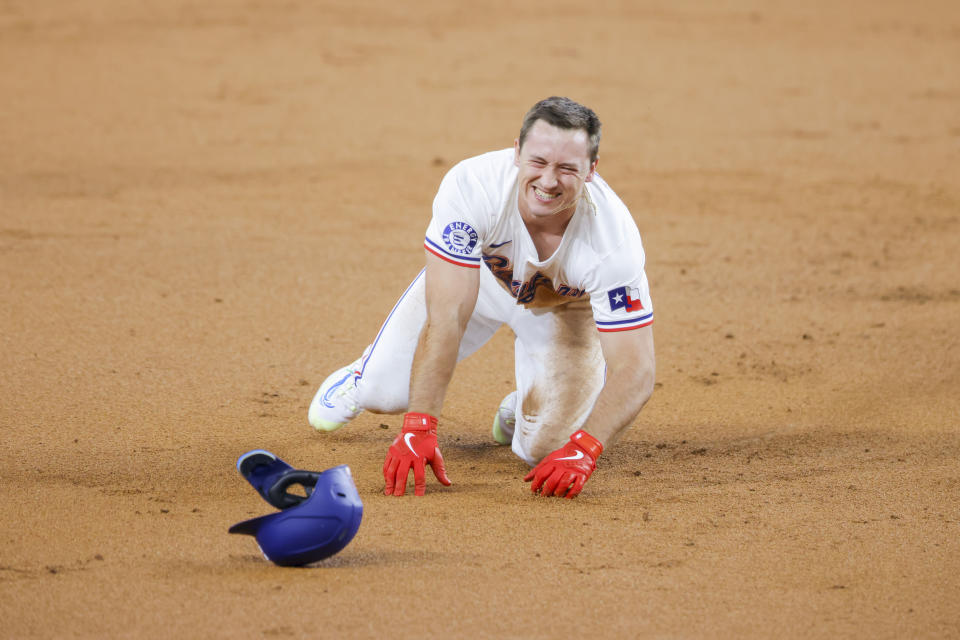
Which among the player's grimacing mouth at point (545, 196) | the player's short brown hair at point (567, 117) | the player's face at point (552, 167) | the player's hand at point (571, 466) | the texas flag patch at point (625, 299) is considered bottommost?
the player's hand at point (571, 466)

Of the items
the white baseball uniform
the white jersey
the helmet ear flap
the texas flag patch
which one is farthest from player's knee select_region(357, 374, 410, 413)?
the helmet ear flap

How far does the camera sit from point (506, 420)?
14.5 feet

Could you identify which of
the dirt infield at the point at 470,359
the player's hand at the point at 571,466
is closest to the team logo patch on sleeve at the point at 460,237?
the player's hand at the point at 571,466

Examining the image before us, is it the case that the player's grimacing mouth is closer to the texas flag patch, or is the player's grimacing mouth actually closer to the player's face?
the player's face

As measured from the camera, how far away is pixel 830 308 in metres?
6.05

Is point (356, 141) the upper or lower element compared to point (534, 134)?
lower

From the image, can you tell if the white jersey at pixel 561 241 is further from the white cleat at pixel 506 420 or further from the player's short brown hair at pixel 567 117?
the white cleat at pixel 506 420

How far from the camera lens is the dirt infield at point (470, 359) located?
3082mm

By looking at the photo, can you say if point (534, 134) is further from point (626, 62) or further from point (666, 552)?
point (626, 62)

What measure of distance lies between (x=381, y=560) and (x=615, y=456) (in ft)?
4.57

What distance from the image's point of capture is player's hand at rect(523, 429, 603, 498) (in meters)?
3.67

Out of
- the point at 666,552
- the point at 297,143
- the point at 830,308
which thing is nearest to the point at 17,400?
the point at 666,552

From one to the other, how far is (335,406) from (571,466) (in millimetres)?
1063

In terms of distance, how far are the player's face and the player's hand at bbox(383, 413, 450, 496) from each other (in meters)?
0.82
